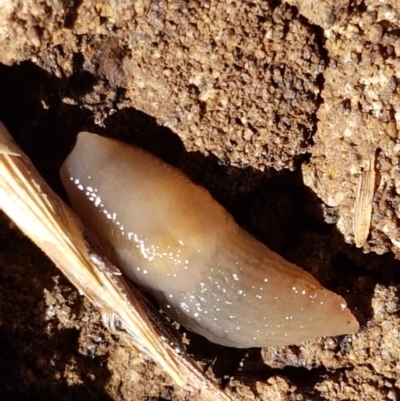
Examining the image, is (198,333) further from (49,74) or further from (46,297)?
(49,74)

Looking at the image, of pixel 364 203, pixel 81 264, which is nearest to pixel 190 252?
pixel 81 264

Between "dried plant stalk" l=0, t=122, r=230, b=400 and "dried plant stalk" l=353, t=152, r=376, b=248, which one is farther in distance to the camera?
"dried plant stalk" l=353, t=152, r=376, b=248

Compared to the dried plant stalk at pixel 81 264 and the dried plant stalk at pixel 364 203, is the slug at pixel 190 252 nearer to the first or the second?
the dried plant stalk at pixel 81 264

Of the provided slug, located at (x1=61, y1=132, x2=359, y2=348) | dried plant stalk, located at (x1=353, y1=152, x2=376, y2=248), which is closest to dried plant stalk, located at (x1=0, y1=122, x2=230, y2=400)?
slug, located at (x1=61, y1=132, x2=359, y2=348)

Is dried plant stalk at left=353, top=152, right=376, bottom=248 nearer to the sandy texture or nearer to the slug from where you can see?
the sandy texture

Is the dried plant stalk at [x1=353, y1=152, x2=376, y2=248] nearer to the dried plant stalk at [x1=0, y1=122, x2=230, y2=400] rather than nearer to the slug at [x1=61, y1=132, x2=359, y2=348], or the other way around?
the slug at [x1=61, y1=132, x2=359, y2=348]

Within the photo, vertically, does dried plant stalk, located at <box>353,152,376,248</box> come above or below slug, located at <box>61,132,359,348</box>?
above
